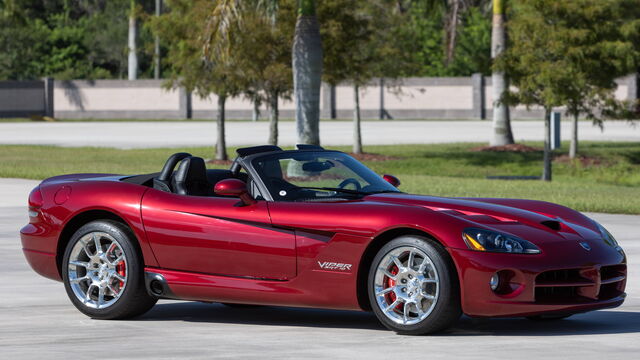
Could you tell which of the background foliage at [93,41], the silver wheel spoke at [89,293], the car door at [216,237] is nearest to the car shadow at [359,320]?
the silver wheel spoke at [89,293]

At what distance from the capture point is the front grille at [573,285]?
8.08 metres

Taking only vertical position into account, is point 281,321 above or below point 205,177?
below

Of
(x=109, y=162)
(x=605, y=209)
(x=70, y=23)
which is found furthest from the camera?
(x=70, y=23)

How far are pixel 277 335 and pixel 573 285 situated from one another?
1.91 meters

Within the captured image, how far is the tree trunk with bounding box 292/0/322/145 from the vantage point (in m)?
26.3

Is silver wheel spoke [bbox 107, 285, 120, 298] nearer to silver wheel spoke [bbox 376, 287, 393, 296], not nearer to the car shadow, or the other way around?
the car shadow

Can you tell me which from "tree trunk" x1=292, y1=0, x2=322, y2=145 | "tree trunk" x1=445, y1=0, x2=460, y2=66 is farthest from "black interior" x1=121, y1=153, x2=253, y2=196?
"tree trunk" x1=445, y1=0, x2=460, y2=66

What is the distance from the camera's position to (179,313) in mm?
9594

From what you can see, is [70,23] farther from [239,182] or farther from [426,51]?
[239,182]

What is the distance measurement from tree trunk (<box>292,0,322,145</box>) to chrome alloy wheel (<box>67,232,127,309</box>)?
56.6 feet

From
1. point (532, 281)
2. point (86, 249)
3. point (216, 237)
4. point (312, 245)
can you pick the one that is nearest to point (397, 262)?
point (312, 245)

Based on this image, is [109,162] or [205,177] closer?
[205,177]

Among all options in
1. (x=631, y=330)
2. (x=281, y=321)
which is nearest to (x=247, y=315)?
(x=281, y=321)

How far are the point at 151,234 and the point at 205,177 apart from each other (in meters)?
0.69
